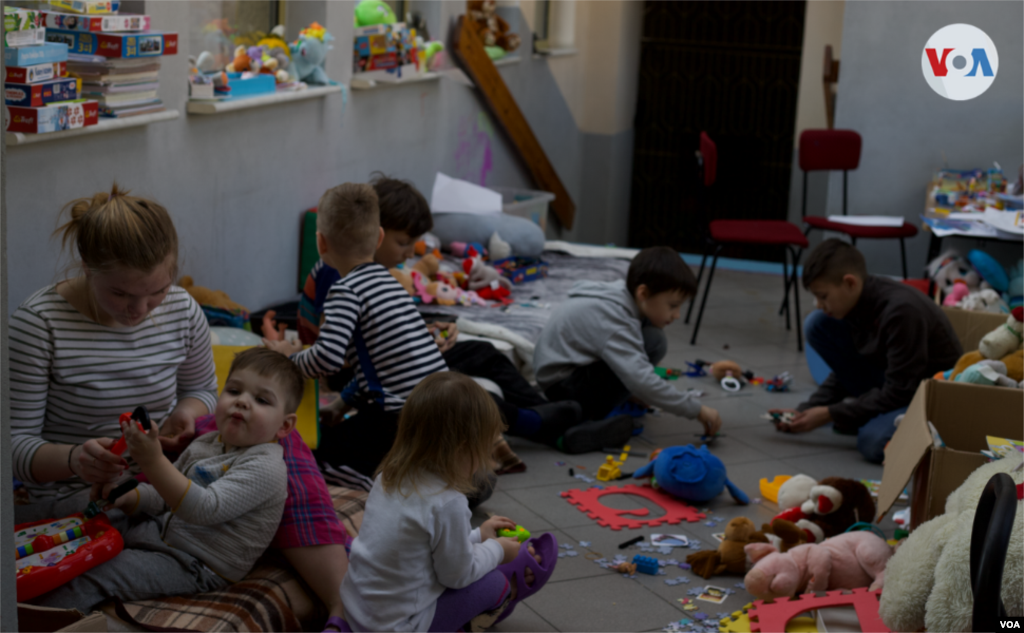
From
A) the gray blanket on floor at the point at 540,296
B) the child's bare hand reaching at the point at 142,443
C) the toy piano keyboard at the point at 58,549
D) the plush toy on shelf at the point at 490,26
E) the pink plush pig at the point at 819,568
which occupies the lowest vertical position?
the pink plush pig at the point at 819,568

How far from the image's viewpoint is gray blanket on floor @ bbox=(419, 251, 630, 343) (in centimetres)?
396

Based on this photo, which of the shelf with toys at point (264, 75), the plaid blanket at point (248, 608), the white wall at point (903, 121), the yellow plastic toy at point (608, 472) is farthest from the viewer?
the white wall at point (903, 121)

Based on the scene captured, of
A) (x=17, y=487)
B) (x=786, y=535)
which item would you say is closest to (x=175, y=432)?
(x=17, y=487)

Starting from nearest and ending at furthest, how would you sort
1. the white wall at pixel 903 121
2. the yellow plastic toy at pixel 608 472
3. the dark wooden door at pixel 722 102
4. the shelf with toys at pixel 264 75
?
the yellow plastic toy at pixel 608 472, the shelf with toys at pixel 264 75, the white wall at pixel 903 121, the dark wooden door at pixel 722 102

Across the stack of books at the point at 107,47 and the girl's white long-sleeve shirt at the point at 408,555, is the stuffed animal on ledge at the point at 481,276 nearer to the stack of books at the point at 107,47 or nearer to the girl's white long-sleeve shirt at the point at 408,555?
the stack of books at the point at 107,47

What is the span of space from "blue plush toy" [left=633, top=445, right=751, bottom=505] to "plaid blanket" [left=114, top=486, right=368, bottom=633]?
1.14 meters

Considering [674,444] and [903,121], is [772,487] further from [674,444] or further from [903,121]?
[903,121]

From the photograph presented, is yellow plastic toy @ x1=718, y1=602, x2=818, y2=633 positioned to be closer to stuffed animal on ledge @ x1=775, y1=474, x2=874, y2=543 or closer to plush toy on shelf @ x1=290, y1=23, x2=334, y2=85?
stuffed animal on ledge @ x1=775, y1=474, x2=874, y2=543

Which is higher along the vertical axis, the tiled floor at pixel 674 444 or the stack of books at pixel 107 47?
the stack of books at pixel 107 47

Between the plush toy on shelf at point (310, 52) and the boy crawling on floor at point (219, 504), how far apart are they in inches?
87.3

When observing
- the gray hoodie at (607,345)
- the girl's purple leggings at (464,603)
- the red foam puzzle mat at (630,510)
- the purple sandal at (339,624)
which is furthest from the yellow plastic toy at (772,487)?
the purple sandal at (339,624)

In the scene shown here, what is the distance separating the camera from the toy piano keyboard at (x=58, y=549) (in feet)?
5.42

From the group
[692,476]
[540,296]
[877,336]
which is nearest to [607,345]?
[692,476]

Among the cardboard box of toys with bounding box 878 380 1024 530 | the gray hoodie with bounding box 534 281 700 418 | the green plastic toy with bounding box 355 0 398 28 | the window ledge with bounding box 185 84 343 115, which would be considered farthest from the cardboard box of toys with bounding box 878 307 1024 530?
the green plastic toy with bounding box 355 0 398 28
